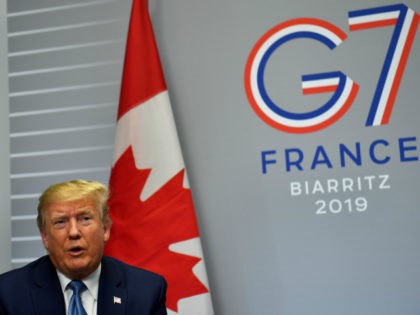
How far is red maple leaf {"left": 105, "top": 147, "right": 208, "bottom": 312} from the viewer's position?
2834 mm

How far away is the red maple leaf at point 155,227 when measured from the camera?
283cm

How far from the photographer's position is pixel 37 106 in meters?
3.48

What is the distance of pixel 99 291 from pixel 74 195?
0.36 metres

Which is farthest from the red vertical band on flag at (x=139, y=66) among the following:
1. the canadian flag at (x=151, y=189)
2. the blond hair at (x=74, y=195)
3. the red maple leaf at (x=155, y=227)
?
the blond hair at (x=74, y=195)

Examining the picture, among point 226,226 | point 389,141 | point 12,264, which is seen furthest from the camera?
point 12,264

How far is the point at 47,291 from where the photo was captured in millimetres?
2141

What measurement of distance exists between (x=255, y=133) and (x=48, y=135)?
1.21 meters

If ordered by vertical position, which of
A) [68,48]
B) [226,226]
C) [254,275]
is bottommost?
[254,275]

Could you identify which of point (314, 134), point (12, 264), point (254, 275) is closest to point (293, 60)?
point (314, 134)

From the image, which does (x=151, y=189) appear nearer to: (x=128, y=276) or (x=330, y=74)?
(x=128, y=276)

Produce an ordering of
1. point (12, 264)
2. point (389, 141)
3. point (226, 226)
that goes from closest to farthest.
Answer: point (389, 141) → point (226, 226) → point (12, 264)

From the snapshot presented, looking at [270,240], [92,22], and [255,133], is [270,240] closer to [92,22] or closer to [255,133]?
[255,133]

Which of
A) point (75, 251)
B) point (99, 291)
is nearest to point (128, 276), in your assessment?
point (99, 291)

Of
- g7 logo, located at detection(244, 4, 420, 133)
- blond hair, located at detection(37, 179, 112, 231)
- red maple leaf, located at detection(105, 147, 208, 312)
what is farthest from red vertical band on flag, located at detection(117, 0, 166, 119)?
blond hair, located at detection(37, 179, 112, 231)
